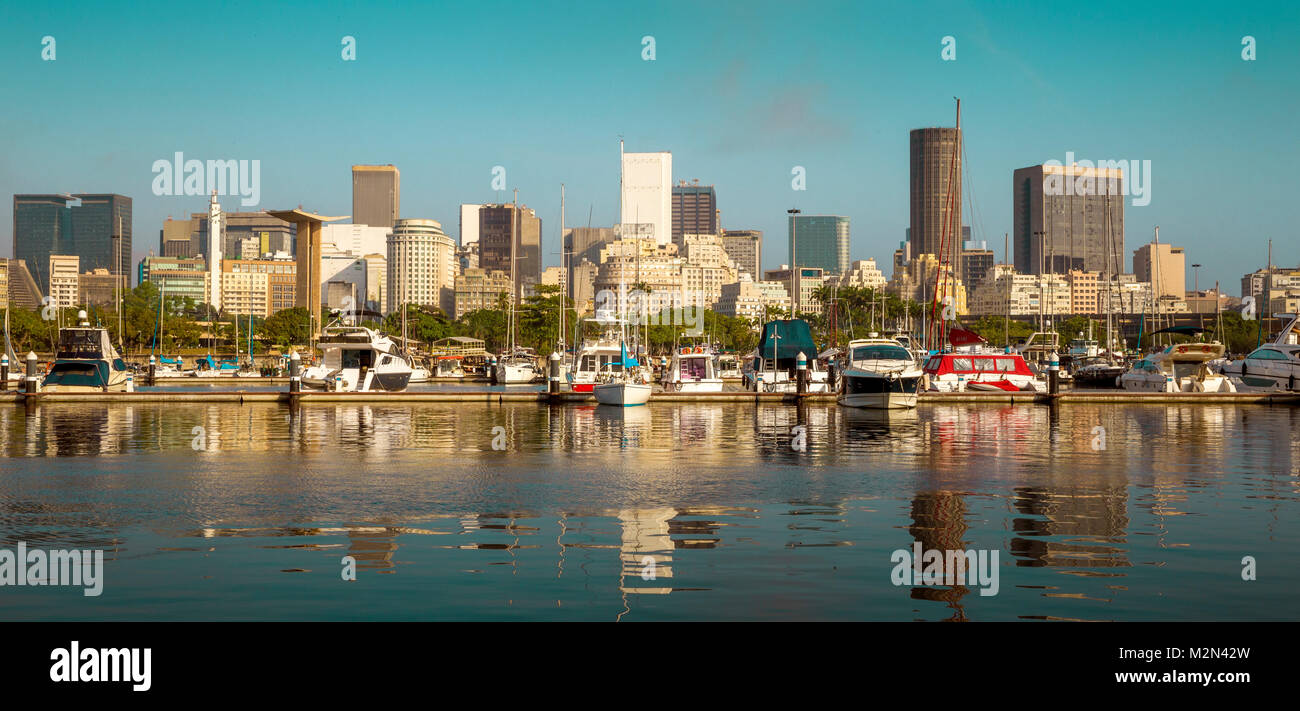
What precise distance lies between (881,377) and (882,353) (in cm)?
239

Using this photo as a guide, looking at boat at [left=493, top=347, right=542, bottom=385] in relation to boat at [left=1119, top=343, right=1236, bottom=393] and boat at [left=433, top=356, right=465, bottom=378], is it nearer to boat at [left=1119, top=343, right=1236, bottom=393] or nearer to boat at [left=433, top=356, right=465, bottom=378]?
boat at [left=433, top=356, right=465, bottom=378]

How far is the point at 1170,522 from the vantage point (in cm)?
1936

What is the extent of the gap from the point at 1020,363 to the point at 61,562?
204ft

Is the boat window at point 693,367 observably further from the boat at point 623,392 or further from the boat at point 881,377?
the boat at point 881,377

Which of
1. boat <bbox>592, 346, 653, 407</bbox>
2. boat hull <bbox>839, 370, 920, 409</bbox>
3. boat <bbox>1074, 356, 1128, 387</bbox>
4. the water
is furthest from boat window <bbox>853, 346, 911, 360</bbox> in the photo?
boat <bbox>1074, 356, 1128, 387</bbox>

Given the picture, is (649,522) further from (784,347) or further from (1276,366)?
(784,347)

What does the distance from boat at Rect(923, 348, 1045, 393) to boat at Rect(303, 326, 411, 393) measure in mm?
32697

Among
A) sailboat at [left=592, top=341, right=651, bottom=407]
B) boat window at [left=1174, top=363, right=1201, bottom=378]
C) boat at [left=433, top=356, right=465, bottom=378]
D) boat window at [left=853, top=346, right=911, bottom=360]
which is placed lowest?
boat at [left=433, top=356, right=465, bottom=378]

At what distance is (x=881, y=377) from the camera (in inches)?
2101

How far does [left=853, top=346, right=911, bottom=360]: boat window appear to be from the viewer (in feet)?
181

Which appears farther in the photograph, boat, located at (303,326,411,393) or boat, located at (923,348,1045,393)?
boat, located at (303,326,411,393)

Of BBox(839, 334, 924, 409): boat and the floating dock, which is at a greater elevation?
BBox(839, 334, 924, 409): boat

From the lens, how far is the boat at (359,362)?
69625mm
